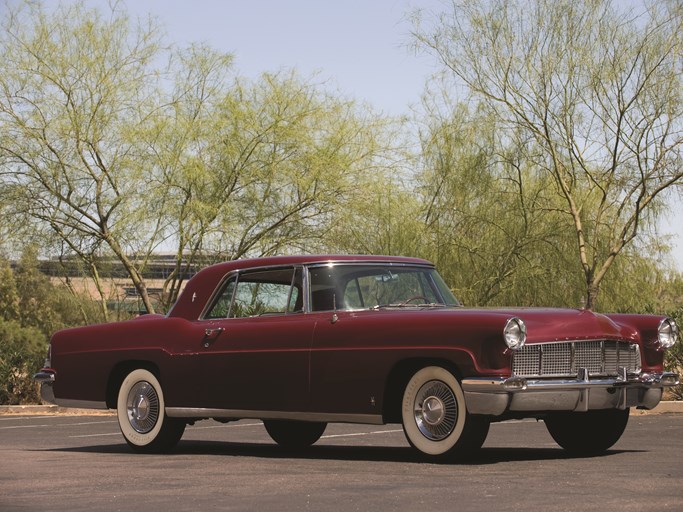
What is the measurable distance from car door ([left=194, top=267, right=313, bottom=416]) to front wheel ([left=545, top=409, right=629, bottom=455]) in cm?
232

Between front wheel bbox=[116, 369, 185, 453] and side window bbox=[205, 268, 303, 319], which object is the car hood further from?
front wheel bbox=[116, 369, 185, 453]

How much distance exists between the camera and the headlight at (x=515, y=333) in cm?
1059

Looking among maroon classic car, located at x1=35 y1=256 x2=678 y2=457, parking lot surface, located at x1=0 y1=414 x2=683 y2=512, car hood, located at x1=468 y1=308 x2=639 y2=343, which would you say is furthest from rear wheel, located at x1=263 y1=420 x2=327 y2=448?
car hood, located at x1=468 y1=308 x2=639 y2=343

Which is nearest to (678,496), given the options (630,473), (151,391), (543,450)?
(630,473)

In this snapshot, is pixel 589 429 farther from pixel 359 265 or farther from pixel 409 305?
pixel 359 265

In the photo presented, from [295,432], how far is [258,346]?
1.82 meters

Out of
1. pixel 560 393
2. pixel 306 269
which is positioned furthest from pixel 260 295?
pixel 560 393

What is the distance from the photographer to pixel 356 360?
11.5 m

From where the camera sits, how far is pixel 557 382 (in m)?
10.8

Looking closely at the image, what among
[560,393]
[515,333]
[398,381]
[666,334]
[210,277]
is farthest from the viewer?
[210,277]

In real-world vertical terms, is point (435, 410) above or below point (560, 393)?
below

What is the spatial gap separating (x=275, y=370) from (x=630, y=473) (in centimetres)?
348

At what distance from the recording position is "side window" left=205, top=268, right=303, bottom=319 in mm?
12344

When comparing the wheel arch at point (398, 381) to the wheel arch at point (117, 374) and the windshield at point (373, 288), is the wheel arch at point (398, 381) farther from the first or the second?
the wheel arch at point (117, 374)
